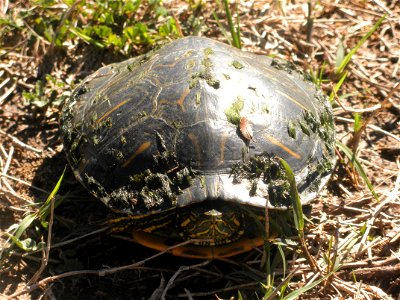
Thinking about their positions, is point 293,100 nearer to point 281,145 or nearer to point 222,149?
point 281,145

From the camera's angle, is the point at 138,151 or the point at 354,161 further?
the point at 354,161

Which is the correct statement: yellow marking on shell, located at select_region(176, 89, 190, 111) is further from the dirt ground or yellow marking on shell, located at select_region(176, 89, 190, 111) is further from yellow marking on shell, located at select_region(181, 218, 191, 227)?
the dirt ground

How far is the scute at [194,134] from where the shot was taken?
128 inches

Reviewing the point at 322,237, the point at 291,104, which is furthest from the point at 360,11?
the point at 322,237

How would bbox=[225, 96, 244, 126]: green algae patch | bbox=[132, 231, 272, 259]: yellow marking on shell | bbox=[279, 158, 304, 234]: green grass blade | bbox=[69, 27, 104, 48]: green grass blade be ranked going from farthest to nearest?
bbox=[69, 27, 104, 48]: green grass blade < bbox=[132, 231, 272, 259]: yellow marking on shell < bbox=[225, 96, 244, 126]: green algae patch < bbox=[279, 158, 304, 234]: green grass blade

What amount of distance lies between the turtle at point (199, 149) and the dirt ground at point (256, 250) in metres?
0.23

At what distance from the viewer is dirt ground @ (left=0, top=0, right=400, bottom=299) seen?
11.7 ft

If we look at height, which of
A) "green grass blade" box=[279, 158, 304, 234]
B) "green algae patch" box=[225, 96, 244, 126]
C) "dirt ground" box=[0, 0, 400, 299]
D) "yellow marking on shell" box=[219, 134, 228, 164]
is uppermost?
"green algae patch" box=[225, 96, 244, 126]

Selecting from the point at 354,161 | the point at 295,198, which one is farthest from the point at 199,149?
the point at 354,161

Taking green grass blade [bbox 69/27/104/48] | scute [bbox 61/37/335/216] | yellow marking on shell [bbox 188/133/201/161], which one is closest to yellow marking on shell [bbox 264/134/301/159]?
scute [bbox 61/37/335/216]

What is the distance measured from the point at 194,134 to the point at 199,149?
9 centimetres

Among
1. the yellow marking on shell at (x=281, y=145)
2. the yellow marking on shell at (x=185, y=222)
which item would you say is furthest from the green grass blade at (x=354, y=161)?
the yellow marking on shell at (x=185, y=222)

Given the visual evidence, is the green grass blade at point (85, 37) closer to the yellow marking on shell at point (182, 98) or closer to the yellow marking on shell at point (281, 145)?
the yellow marking on shell at point (182, 98)

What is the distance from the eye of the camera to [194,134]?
3268 mm
